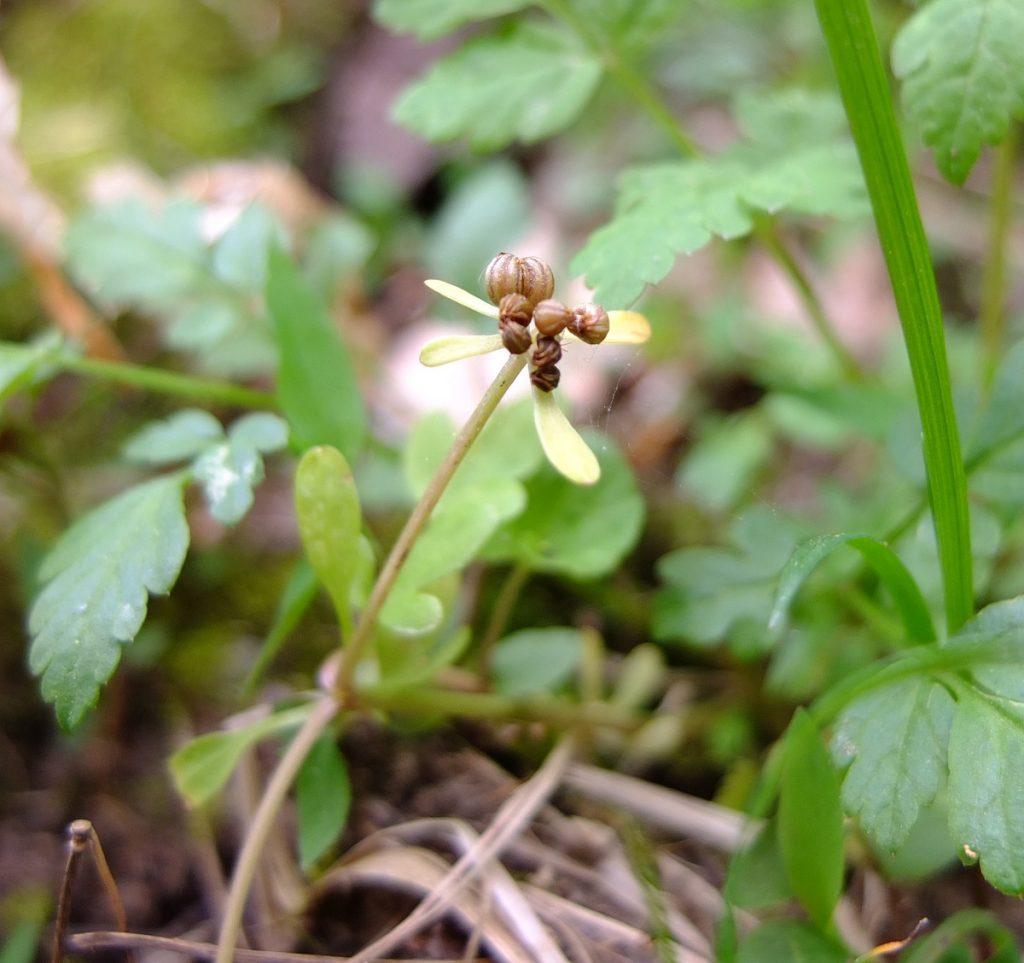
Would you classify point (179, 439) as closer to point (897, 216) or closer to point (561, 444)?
point (561, 444)

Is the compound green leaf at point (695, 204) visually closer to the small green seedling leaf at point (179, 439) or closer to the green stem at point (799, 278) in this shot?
the green stem at point (799, 278)

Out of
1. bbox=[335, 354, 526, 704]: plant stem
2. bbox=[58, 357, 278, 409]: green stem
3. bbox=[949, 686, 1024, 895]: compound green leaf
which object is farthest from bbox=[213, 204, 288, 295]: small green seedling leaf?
bbox=[949, 686, 1024, 895]: compound green leaf

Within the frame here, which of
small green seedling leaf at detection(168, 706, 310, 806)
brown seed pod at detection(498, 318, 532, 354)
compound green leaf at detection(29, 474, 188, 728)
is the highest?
brown seed pod at detection(498, 318, 532, 354)

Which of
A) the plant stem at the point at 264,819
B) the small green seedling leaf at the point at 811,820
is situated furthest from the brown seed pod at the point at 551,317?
the plant stem at the point at 264,819

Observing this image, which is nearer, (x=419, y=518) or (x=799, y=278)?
(x=419, y=518)

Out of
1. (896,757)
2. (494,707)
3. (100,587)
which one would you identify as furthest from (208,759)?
(896,757)

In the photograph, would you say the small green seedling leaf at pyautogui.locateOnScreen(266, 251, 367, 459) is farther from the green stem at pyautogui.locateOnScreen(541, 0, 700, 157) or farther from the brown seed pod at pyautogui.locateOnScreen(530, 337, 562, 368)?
the green stem at pyautogui.locateOnScreen(541, 0, 700, 157)

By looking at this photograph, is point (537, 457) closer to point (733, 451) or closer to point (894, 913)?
point (894, 913)
